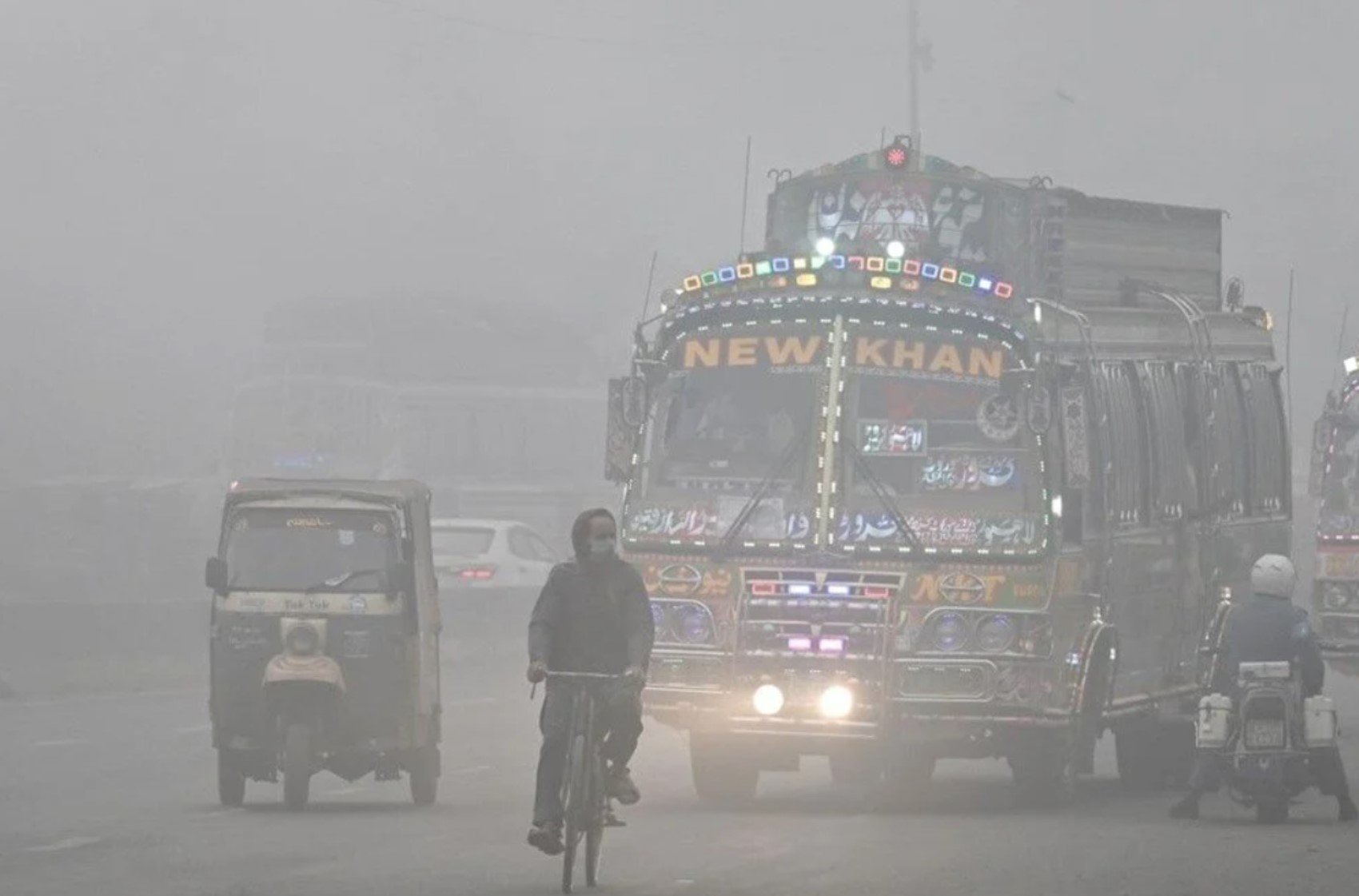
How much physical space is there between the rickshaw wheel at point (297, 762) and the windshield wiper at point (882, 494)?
3.64 meters

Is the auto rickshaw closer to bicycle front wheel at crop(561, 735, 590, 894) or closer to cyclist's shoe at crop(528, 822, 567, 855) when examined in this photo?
bicycle front wheel at crop(561, 735, 590, 894)

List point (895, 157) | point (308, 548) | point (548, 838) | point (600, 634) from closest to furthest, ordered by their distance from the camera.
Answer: point (548, 838), point (600, 634), point (308, 548), point (895, 157)

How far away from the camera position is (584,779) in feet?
45.7

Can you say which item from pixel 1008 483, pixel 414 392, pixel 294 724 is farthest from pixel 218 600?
pixel 414 392

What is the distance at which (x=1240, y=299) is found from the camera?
24703 millimetres

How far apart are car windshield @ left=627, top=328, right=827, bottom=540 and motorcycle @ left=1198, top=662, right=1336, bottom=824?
8.50 feet

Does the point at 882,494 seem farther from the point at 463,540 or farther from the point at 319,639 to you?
the point at 463,540

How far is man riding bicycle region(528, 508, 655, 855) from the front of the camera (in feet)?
46.8

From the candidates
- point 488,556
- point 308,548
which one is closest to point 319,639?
point 308,548

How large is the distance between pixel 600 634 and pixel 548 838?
1.05 meters

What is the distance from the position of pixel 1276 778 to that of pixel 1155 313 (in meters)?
4.85

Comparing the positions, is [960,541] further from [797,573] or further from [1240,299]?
[1240,299]

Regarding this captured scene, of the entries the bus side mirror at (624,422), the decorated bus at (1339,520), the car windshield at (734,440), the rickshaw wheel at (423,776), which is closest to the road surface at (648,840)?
the rickshaw wheel at (423,776)

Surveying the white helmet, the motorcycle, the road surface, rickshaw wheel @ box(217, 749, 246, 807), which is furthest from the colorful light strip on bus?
rickshaw wheel @ box(217, 749, 246, 807)
